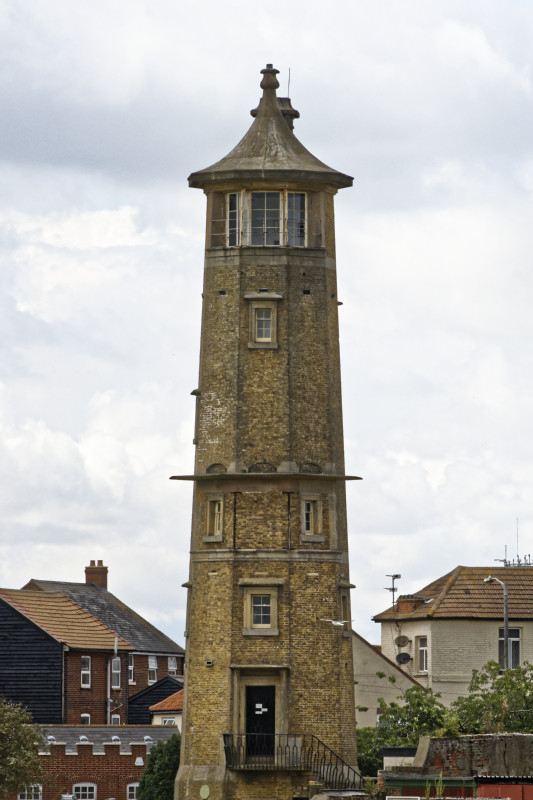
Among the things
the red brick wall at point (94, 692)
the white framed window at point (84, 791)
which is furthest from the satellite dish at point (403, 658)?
the red brick wall at point (94, 692)

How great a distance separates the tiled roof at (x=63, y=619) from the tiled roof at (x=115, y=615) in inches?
98.2

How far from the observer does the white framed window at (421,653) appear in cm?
7649

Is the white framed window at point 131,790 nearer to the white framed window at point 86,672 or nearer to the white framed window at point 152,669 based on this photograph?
the white framed window at point 86,672

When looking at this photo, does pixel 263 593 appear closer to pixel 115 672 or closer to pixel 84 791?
pixel 84 791

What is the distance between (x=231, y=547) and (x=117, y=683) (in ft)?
113

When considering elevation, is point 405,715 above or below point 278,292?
below

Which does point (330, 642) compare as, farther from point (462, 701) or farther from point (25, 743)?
point (25, 743)

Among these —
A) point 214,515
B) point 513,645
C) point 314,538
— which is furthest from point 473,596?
point 214,515

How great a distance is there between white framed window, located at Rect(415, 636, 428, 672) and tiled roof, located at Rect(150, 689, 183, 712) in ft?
40.6

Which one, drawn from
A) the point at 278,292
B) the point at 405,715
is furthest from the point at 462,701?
the point at 278,292

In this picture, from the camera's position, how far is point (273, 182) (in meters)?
60.4

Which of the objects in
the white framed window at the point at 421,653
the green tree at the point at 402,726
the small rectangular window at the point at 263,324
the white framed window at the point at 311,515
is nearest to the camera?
the white framed window at the point at 311,515

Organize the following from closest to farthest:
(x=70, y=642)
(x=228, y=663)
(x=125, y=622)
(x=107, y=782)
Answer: (x=228, y=663) → (x=107, y=782) → (x=70, y=642) → (x=125, y=622)

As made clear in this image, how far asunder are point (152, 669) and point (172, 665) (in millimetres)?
2535
